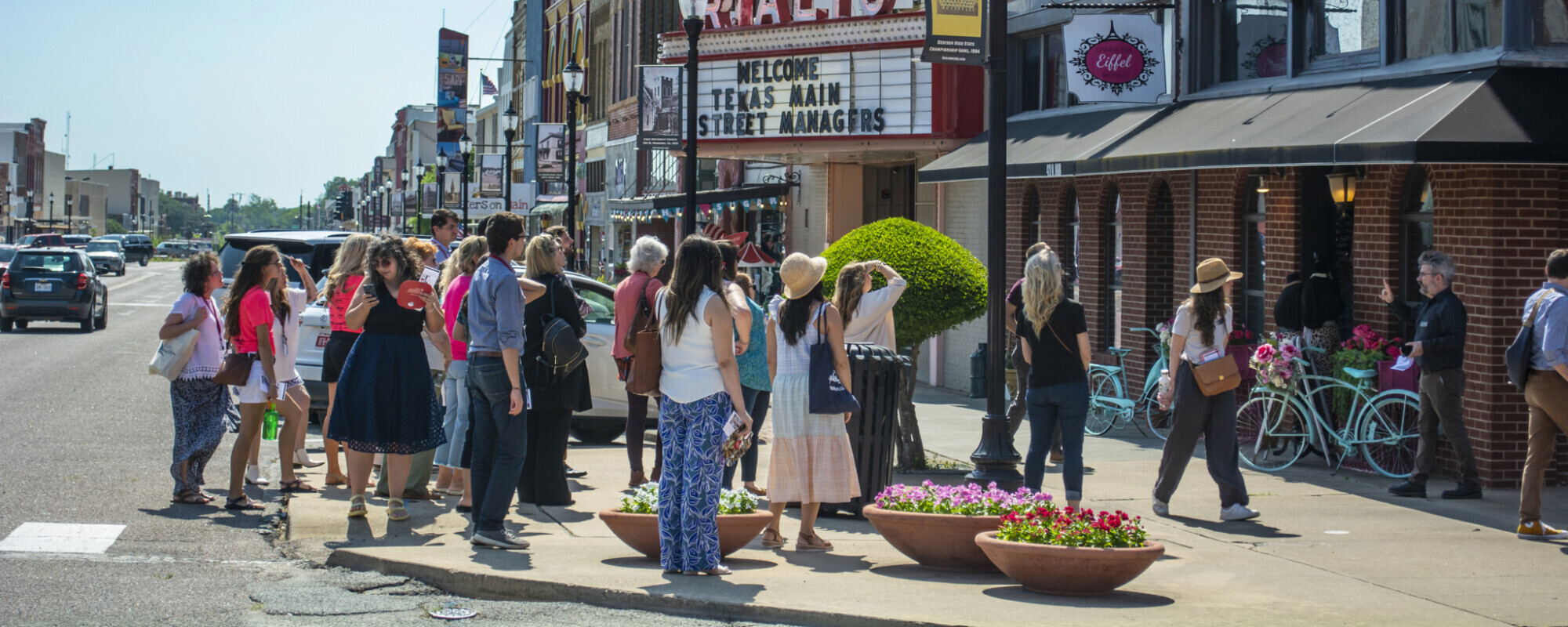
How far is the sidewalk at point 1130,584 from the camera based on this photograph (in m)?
6.48

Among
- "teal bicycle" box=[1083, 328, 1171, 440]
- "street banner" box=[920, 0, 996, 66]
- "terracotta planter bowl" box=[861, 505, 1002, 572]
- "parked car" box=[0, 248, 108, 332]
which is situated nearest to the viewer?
"terracotta planter bowl" box=[861, 505, 1002, 572]

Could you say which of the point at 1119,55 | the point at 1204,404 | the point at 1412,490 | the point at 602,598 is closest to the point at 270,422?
the point at 602,598

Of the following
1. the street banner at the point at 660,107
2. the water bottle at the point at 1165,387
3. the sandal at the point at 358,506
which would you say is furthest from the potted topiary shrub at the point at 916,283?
the street banner at the point at 660,107

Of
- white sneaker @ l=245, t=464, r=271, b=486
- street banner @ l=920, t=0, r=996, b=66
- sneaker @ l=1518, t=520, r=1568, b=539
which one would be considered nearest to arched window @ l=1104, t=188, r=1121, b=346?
street banner @ l=920, t=0, r=996, b=66

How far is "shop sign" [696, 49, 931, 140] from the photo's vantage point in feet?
61.7

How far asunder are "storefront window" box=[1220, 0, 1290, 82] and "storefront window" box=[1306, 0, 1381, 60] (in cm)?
27

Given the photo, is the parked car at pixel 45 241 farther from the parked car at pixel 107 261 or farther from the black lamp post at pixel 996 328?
the black lamp post at pixel 996 328

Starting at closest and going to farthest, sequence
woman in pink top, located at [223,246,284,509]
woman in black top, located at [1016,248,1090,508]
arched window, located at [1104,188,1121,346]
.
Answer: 1. woman in black top, located at [1016,248,1090,508]
2. woman in pink top, located at [223,246,284,509]
3. arched window, located at [1104,188,1121,346]

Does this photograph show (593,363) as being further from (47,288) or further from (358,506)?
(47,288)

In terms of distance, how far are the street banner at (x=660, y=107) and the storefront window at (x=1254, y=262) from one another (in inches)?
320

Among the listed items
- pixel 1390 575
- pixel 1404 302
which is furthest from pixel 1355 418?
pixel 1390 575

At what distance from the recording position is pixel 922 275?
11.0 meters

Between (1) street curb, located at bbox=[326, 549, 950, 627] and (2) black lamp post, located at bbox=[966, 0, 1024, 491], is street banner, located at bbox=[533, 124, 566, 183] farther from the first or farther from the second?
(1) street curb, located at bbox=[326, 549, 950, 627]

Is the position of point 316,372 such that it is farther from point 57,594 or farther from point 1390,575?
point 1390,575
